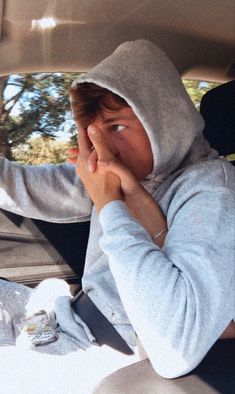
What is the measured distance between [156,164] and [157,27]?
93 centimetres

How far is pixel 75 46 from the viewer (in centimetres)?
206

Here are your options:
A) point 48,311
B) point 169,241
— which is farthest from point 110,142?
point 48,311

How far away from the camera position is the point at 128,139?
4.32ft

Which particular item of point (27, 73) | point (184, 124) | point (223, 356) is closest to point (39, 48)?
point (27, 73)

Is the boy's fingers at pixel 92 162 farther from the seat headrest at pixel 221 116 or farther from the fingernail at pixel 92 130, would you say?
the seat headrest at pixel 221 116

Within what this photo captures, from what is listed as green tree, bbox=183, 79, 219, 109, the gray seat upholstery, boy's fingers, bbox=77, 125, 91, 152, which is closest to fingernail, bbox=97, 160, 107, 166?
boy's fingers, bbox=77, 125, 91, 152

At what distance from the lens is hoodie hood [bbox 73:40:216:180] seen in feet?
4.19

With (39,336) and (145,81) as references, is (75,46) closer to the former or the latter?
(145,81)

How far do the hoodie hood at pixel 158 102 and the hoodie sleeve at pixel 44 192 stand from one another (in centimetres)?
44

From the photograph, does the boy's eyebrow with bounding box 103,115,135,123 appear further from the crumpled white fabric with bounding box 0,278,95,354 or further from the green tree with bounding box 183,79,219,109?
the green tree with bounding box 183,79,219,109

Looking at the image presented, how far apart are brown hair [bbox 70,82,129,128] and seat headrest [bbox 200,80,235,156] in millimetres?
791

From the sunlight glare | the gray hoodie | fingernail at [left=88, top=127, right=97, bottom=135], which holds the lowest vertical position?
the gray hoodie

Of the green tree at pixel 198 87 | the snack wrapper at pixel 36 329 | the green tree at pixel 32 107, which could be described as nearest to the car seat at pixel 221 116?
the green tree at pixel 198 87

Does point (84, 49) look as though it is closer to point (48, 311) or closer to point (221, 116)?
point (221, 116)
